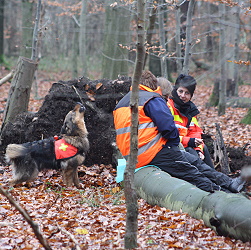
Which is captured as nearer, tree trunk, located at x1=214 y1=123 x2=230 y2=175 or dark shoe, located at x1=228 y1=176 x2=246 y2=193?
dark shoe, located at x1=228 y1=176 x2=246 y2=193

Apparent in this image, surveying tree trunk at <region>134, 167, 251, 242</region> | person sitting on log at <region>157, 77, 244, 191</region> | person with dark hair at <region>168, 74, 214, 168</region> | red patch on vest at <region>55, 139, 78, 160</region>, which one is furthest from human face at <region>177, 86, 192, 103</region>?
red patch on vest at <region>55, 139, 78, 160</region>

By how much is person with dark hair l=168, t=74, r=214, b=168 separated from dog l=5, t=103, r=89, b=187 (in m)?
1.88

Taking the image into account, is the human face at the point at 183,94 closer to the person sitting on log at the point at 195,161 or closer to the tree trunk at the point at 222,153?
the person sitting on log at the point at 195,161

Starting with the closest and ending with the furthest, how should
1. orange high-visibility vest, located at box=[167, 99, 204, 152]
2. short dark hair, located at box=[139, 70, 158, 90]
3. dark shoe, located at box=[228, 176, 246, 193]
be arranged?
short dark hair, located at box=[139, 70, 158, 90], dark shoe, located at box=[228, 176, 246, 193], orange high-visibility vest, located at box=[167, 99, 204, 152]

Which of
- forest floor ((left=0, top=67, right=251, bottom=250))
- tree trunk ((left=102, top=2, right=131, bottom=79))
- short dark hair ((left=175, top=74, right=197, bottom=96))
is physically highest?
tree trunk ((left=102, top=2, right=131, bottom=79))

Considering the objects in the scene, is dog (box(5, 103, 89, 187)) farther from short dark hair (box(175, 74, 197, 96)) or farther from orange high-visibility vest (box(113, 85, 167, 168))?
short dark hair (box(175, 74, 197, 96))

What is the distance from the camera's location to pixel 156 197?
17.0 ft

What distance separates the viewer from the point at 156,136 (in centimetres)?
571

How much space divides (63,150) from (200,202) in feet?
10.7

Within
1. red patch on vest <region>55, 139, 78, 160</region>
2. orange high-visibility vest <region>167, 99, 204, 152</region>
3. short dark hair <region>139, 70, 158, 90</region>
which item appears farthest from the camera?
red patch on vest <region>55, 139, 78, 160</region>

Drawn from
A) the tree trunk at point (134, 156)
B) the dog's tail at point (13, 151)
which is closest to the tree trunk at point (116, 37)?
the dog's tail at point (13, 151)

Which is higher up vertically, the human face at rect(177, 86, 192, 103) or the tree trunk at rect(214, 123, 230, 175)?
the human face at rect(177, 86, 192, 103)

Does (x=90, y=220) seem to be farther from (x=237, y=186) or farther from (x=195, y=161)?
(x=237, y=186)

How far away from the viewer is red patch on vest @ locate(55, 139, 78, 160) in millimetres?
6852
